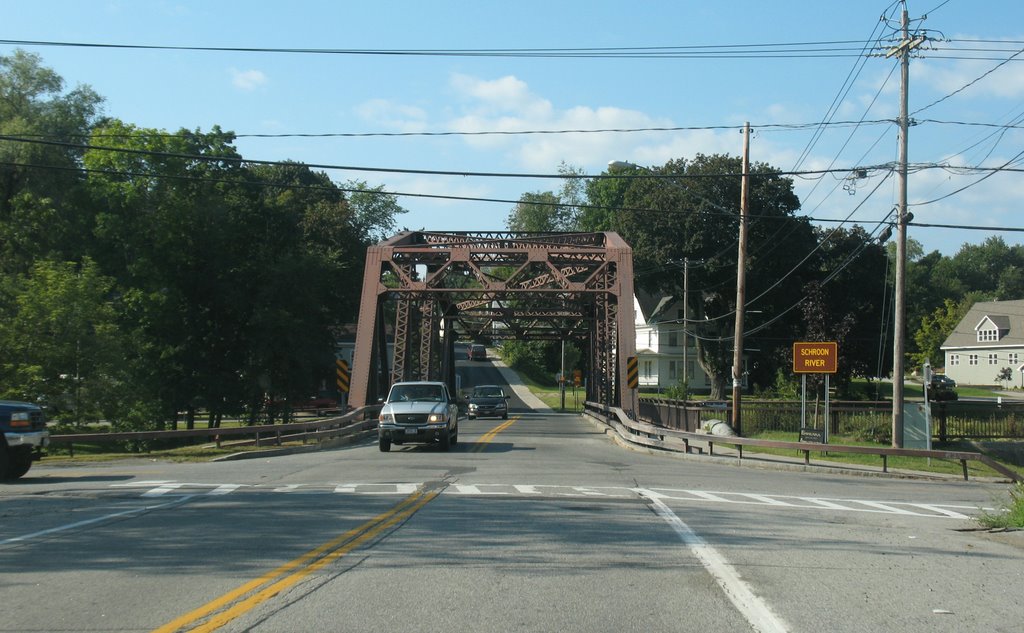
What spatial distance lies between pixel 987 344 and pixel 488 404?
182 ft

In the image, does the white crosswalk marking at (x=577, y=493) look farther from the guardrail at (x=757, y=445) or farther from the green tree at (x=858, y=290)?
the green tree at (x=858, y=290)

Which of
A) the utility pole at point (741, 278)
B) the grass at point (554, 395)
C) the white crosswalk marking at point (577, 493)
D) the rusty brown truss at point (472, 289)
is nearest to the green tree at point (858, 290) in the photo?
the rusty brown truss at point (472, 289)

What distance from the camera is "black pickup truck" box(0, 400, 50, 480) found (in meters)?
16.5

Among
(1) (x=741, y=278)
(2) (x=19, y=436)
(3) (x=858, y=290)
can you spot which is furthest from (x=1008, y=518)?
(3) (x=858, y=290)

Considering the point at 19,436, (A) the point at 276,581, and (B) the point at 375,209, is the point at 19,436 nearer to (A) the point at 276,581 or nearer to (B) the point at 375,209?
(A) the point at 276,581

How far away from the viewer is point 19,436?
656 inches

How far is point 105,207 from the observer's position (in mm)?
46500

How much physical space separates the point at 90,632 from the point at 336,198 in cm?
7898

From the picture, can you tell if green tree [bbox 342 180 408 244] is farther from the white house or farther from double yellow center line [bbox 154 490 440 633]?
double yellow center line [bbox 154 490 440 633]

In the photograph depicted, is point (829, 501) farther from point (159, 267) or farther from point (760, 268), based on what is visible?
point (760, 268)

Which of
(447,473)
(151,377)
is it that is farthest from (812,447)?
(151,377)

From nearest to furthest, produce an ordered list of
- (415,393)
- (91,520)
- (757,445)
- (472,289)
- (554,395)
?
1. (91,520)
2. (757,445)
3. (415,393)
4. (472,289)
5. (554,395)

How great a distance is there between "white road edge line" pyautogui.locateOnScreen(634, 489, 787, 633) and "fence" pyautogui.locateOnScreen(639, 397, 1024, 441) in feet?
79.8

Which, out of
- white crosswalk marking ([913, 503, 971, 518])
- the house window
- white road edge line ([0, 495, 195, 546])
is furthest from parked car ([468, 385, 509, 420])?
the house window
